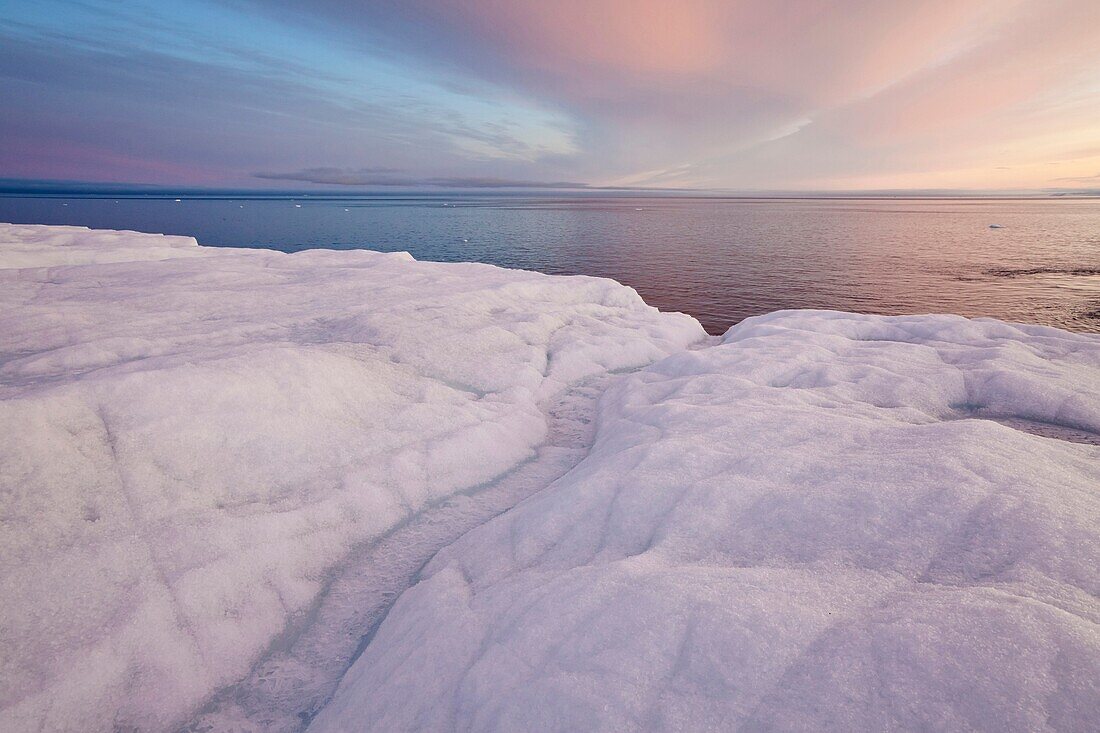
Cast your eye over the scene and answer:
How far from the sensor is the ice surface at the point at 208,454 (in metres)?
5.22

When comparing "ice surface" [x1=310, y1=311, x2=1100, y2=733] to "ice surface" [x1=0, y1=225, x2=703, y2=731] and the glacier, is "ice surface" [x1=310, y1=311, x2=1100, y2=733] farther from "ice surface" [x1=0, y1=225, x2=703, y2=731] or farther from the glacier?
"ice surface" [x1=0, y1=225, x2=703, y2=731]

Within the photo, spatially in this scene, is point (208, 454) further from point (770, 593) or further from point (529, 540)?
point (770, 593)

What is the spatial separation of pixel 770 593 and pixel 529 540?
3.11 meters

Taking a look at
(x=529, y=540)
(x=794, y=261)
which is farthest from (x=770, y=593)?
(x=794, y=261)

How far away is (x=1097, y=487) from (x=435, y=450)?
30.3 feet

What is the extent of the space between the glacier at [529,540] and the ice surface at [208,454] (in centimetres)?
4

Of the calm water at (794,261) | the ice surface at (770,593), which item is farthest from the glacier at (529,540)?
the calm water at (794,261)

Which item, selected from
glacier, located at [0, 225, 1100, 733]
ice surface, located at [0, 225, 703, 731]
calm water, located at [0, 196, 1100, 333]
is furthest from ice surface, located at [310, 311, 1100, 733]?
calm water, located at [0, 196, 1100, 333]

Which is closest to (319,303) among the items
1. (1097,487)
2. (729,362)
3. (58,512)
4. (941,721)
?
(58,512)

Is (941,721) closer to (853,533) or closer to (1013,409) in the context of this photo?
(853,533)

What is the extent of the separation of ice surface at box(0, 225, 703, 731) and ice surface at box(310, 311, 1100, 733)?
6.21 feet

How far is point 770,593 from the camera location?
4477 mm

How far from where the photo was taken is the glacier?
3.82 meters

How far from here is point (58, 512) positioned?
20.5ft
